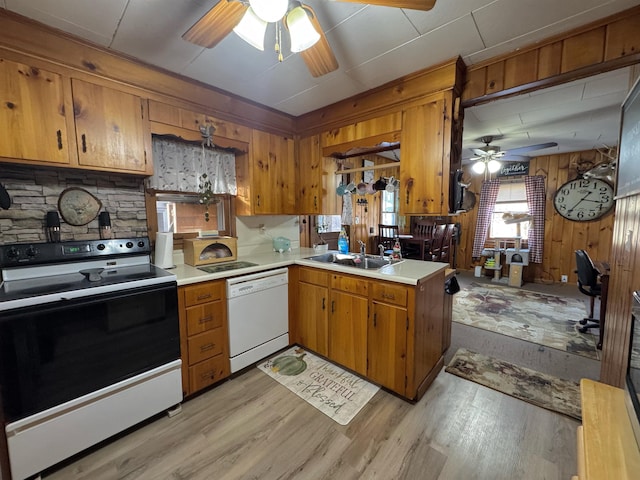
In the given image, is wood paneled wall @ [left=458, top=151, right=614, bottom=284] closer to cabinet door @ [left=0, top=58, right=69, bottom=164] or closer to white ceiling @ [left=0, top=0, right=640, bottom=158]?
white ceiling @ [left=0, top=0, right=640, bottom=158]

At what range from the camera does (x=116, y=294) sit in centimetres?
150

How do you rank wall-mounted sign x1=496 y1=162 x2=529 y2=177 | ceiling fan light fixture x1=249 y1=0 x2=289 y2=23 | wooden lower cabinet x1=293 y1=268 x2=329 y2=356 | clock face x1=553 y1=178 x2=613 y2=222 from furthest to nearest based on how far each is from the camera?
wall-mounted sign x1=496 y1=162 x2=529 y2=177, clock face x1=553 y1=178 x2=613 y2=222, wooden lower cabinet x1=293 y1=268 x2=329 y2=356, ceiling fan light fixture x1=249 y1=0 x2=289 y2=23

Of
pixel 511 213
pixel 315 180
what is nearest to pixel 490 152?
pixel 511 213

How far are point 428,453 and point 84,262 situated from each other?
2475mm

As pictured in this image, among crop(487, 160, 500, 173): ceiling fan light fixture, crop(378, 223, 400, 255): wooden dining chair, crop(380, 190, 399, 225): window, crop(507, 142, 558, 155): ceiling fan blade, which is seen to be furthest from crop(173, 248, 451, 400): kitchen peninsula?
crop(380, 190, 399, 225): window

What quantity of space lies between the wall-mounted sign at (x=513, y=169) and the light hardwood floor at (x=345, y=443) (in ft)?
15.4

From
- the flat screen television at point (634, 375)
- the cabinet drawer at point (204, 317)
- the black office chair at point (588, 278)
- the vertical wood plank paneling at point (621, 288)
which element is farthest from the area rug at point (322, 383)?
the black office chair at point (588, 278)

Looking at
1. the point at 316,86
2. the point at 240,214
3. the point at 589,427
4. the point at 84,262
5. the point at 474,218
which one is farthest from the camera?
the point at 474,218

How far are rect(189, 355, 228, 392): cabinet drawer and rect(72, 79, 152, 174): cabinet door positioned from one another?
146 cm

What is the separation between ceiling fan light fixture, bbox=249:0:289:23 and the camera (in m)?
1.01

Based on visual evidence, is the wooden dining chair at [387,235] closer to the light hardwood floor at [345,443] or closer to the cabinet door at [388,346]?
the cabinet door at [388,346]

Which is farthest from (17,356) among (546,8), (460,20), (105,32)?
(546,8)

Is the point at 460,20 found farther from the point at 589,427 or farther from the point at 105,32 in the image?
the point at 105,32

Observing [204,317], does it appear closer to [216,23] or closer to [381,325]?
[381,325]
